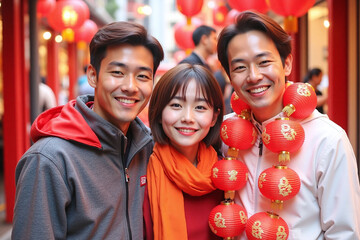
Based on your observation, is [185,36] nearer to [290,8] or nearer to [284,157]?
[290,8]

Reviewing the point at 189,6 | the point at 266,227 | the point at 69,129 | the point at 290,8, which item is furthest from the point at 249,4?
the point at 69,129

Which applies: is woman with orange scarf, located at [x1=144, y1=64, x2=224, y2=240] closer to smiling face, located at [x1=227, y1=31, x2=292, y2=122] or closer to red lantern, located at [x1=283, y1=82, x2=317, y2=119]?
smiling face, located at [x1=227, y1=31, x2=292, y2=122]

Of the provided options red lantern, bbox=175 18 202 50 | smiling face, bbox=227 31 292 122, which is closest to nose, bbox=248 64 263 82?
smiling face, bbox=227 31 292 122

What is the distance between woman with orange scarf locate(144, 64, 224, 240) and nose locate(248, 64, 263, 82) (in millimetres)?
316

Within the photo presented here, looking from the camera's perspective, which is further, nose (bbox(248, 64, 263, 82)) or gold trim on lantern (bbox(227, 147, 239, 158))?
gold trim on lantern (bbox(227, 147, 239, 158))

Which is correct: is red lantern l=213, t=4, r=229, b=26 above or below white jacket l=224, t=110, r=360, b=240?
above

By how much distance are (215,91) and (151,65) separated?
17.9 inches

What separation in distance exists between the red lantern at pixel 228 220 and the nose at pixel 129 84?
876 mm

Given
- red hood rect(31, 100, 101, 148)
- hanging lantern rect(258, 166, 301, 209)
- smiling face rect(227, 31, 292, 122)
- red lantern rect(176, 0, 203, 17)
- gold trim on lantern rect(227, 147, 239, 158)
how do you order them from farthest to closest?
red lantern rect(176, 0, 203, 17) < gold trim on lantern rect(227, 147, 239, 158) < smiling face rect(227, 31, 292, 122) < hanging lantern rect(258, 166, 301, 209) < red hood rect(31, 100, 101, 148)

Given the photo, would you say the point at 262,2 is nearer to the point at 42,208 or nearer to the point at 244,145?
the point at 244,145

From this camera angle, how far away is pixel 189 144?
2232 millimetres

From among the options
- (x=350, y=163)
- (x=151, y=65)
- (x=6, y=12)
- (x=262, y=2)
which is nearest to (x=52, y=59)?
(x=6, y=12)

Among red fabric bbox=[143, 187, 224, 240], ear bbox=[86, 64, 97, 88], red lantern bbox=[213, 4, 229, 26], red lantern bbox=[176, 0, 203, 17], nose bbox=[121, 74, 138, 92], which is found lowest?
red fabric bbox=[143, 187, 224, 240]

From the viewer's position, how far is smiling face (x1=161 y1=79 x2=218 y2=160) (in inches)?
87.9
